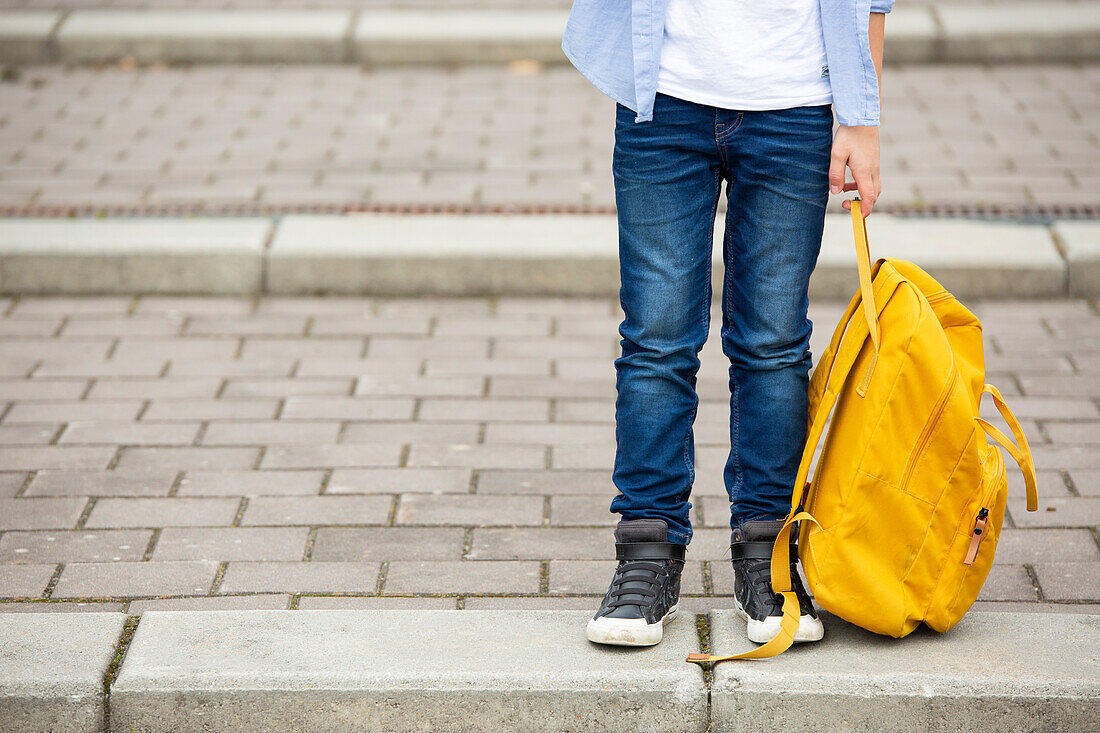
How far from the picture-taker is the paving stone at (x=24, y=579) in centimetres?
277

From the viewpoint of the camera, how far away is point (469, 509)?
3182 mm

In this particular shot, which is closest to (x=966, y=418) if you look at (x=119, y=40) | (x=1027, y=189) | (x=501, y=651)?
(x=501, y=651)

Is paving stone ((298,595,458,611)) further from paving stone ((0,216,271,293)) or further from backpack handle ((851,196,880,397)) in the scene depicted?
paving stone ((0,216,271,293))

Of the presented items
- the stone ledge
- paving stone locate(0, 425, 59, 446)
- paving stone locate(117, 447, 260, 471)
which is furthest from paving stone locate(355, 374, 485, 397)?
the stone ledge

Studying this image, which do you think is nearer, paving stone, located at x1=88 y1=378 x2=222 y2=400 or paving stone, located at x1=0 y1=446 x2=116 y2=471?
paving stone, located at x1=0 y1=446 x2=116 y2=471

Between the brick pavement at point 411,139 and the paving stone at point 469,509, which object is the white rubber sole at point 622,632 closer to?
the paving stone at point 469,509

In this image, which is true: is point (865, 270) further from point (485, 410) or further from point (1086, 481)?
point (485, 410)

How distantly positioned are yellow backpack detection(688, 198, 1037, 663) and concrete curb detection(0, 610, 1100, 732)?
0.26 feet

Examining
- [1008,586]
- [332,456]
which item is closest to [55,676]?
[332,456]

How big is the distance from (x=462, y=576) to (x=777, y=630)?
0.78 m

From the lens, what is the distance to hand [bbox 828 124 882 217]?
2.30 meters

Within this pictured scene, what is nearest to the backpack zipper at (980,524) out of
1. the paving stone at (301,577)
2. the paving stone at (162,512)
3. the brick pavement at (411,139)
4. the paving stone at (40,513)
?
the paving stone at (301,577)

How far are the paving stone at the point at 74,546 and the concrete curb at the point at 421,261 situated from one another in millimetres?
1782

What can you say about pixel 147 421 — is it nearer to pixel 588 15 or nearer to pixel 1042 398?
pixel 588 15
